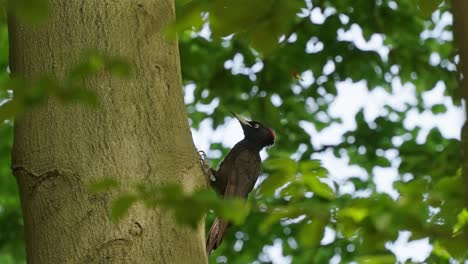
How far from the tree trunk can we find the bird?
5.50 ft

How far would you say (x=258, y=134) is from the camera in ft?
21.5

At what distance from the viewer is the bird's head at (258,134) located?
6.53 meters

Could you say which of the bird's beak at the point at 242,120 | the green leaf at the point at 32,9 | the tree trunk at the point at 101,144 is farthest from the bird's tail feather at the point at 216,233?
the green leaf at the point at 32,9

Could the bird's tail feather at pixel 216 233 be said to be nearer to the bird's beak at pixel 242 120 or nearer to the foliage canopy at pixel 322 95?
the foliage canopy at pixel 322 95

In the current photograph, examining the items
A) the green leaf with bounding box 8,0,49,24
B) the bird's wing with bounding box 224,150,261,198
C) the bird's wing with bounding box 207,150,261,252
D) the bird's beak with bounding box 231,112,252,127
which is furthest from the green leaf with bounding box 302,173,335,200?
the bird's beak with bounding box 231,112,252,127

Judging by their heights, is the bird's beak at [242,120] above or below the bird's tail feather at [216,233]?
above

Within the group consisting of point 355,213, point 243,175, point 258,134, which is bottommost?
point 355,213

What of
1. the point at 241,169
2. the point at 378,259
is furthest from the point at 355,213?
the point at 241,169

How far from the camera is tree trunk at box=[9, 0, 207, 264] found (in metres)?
2.75

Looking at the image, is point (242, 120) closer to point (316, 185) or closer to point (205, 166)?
point (205, 166)

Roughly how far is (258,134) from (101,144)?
147 inches

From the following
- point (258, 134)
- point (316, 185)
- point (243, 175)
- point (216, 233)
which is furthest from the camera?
point (258, 134)

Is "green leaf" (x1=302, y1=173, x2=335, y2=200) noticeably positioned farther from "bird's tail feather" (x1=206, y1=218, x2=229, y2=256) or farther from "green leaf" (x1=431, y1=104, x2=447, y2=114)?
"green leaf" (x1=431, y1=104, x2=447, y2=114)

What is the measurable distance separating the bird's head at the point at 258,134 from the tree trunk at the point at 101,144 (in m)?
3.28
